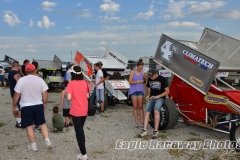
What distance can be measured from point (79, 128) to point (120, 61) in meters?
6.44

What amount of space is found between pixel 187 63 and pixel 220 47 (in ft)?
5.27

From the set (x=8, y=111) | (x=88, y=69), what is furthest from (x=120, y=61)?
(x=8, y=111)

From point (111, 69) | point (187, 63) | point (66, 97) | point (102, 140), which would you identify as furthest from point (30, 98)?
point (111, 69)

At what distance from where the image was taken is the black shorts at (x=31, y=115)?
191 inches

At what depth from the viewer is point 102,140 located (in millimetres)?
5836

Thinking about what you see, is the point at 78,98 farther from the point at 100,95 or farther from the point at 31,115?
the point at 100,95

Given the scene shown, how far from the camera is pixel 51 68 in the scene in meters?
15.9

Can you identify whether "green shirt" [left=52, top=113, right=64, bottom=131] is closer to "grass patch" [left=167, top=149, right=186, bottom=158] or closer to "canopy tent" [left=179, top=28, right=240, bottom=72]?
"grass patch" [left=167, top=149, right=186, bottom=158]

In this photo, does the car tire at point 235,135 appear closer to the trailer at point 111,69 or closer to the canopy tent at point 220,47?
the canopy tent at point 220,47

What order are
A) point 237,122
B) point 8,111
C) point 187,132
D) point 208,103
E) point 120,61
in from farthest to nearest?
point 120,61 → point 8,111 → point 187,132 → point 208,103 → point 237,122

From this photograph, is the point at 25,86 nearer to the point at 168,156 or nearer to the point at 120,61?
the point at 168,156

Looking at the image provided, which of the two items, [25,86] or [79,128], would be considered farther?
[25,86]

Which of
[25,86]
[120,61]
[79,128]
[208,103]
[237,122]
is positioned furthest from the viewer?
[120,61]

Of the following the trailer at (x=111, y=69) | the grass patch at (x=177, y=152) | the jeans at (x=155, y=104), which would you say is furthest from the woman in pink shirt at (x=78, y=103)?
the trailer at (x=111, y=69)
